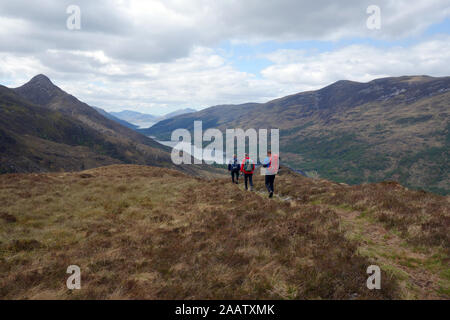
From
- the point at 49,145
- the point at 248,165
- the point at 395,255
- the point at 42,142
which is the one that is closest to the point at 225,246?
the point at 395,255

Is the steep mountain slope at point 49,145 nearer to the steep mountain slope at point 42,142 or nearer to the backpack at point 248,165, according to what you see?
the steep mountain slope at point 42,142

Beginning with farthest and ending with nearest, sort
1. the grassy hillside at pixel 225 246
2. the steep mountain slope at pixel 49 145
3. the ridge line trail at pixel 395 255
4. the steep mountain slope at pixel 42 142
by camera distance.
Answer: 1. the steep mountain slope at pixel 49 145
2. the steep mountain slope at pixel 42 142
3. the ridge line trail at pixel 395 255
4. the grassy hillside at pixel 225 246

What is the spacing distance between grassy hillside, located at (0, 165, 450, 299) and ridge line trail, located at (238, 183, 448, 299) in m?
0.03

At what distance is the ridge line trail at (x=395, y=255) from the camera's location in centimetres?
677

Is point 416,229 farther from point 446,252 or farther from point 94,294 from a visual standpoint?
A: point 94,294

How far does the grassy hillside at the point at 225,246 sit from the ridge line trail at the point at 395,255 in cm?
3

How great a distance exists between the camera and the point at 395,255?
8.59 meters

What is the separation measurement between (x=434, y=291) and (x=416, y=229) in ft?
12.6

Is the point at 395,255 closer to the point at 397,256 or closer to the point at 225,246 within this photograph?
the point at 397,256

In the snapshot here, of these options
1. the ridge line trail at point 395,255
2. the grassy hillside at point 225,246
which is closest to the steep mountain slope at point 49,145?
the grassy hillside at point 225,246

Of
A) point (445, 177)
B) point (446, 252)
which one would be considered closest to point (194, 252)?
point (446, 252)

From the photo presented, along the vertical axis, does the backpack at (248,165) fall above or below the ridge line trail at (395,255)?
above

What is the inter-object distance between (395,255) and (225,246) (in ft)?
18.1

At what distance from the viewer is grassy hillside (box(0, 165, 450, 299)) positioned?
666 cm
